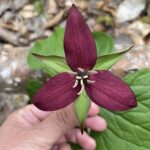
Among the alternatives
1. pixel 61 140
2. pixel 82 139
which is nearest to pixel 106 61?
pixel 82 139

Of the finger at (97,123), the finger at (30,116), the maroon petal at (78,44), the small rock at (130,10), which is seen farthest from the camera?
the small rock at (130,10)

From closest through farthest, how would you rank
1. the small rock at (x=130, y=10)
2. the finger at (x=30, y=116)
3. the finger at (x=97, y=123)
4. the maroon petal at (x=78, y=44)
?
1. the maroon petal at (x=78, y=44)
2. the finger at (x=97, y=123)
3. the finger at (x=30, y=116)
4. the small rock at (x=130, y=10)

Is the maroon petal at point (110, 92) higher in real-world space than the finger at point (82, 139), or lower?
higher

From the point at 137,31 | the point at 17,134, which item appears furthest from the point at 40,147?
the point at 137,31

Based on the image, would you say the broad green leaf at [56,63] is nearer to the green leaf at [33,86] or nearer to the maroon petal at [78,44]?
the maroon petal at [78,44]

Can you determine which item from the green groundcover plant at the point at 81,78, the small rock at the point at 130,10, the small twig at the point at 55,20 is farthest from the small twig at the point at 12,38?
the green groundcover plant at the point at 81,78

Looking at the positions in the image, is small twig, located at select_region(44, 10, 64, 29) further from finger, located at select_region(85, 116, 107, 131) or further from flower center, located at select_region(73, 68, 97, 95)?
flower center, located at select_region(73, 68, 97, 95)

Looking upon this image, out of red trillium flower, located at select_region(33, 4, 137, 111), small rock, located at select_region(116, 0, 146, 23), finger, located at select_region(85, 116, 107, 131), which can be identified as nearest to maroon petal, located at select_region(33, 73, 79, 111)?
red trillium flower, located at select_region(33, 4, 137, 111)
